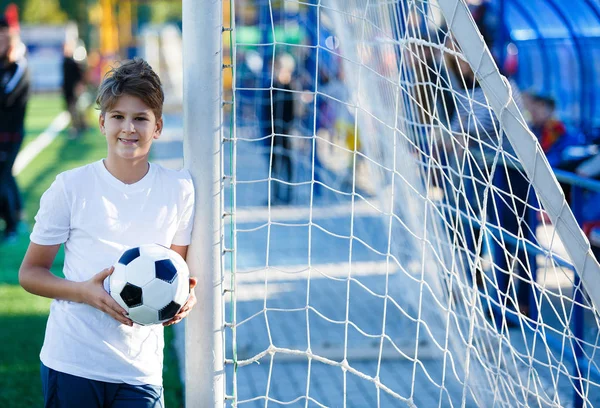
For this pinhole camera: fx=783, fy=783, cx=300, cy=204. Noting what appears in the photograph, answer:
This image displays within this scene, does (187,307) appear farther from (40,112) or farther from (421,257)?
(40,112)

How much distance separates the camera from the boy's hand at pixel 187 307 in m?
2.20

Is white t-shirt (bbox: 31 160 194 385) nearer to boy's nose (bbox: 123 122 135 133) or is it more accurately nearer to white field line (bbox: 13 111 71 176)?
boy's nose (bbox: 123 122 135 133)

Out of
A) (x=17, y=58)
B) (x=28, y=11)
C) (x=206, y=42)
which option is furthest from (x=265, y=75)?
(x=28, y=11)

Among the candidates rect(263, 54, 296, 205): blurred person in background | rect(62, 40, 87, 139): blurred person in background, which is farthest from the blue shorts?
rect(62, 40, 87, 139): blurred person in background

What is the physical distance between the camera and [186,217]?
7.55ft

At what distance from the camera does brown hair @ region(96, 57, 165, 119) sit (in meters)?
2.19

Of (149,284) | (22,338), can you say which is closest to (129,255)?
(149,284)

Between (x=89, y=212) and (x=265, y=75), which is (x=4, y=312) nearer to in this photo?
(x=89, y=212)

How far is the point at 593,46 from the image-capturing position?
812cm

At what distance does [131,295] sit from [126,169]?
38 cm

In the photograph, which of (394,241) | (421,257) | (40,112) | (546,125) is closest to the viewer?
(421,257)

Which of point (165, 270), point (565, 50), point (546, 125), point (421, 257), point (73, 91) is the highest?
point (73, 91)

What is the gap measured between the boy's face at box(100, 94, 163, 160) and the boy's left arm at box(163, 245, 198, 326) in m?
0.31

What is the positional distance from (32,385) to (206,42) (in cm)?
261
